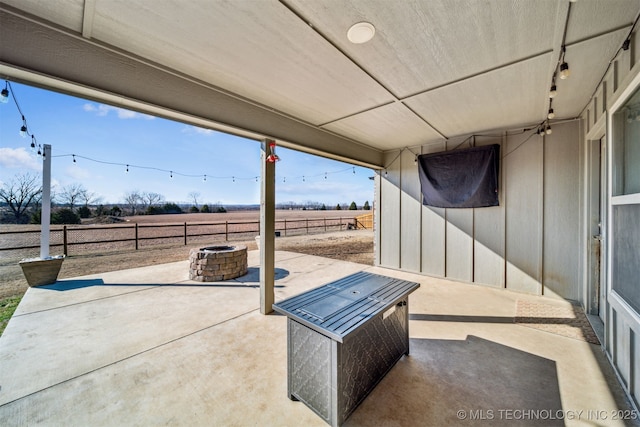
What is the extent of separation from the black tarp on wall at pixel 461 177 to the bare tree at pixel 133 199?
19.2 metres

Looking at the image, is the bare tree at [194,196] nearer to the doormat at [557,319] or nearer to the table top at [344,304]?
the table top at [344,304]

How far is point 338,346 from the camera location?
1.37m

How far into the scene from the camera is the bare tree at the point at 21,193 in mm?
7812

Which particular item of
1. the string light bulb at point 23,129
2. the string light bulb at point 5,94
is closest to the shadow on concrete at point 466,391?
the string light bulb at point 5,94

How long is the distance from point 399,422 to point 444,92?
2.93 meters

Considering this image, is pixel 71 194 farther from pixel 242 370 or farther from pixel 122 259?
pixel 242 370

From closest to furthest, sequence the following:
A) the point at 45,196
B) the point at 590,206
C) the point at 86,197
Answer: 1. the point at 590,206
2. the point at 45,196
3. the point at 86,197

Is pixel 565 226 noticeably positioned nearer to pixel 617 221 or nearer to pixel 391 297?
pixel 617 221

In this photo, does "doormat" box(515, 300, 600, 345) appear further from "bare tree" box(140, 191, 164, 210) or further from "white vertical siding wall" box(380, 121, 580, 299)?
"bare tree" box(140, 191, 164, 210)

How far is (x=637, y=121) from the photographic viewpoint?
159 cm

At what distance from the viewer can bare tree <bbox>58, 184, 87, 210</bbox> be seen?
36.4 feet

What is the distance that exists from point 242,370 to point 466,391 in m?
1.76

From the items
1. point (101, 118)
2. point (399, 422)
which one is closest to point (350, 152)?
point (399, 422)

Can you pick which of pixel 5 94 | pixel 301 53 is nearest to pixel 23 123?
pixel 5 94
